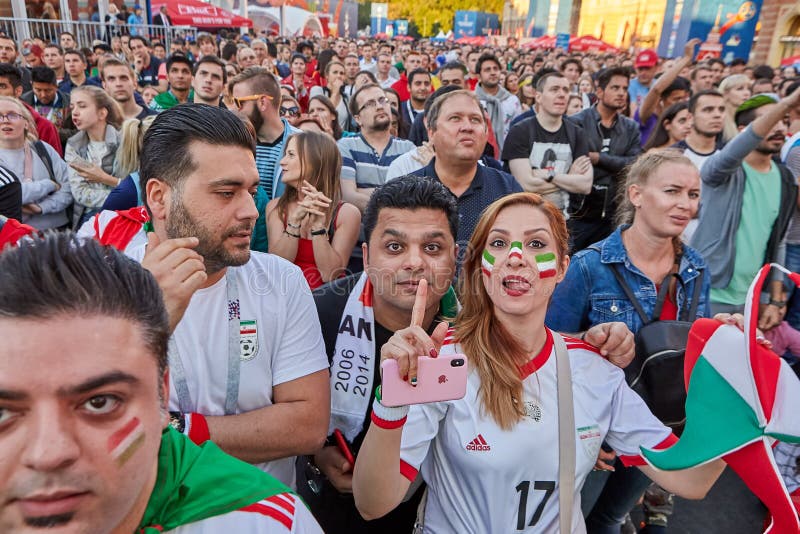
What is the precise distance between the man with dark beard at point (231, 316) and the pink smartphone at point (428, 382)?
612mm

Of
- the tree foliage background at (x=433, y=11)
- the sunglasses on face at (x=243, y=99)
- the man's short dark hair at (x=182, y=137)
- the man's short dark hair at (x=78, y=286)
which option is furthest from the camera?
the tree foliage background at (x=433, y=11)

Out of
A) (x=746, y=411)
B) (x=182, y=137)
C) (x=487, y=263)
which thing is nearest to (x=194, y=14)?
(x=182, y=137)

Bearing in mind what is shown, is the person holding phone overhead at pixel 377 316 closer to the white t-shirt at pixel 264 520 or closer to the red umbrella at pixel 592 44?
the white t-shirt at pixel 264 520

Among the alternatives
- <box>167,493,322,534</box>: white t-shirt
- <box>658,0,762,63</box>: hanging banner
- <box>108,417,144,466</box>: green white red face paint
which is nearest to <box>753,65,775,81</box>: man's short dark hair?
<box>167,493,322,534</box>: white t-shirt

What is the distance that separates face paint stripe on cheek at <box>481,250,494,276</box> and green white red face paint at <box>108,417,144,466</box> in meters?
1.31

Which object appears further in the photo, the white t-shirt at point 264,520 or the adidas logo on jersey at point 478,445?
the adidas logo on jersey at point 478,445

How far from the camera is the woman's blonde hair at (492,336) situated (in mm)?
1718

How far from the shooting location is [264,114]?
15.3 feet

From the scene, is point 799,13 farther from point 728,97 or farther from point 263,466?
point 263,466

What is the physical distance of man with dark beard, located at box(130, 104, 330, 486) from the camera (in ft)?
5.81

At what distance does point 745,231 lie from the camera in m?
3.70

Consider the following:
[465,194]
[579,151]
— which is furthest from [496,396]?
[579,151]

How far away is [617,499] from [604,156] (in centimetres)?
342

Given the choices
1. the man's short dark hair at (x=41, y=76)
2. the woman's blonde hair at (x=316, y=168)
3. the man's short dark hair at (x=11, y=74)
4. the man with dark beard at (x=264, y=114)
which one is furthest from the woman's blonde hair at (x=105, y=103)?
the man's short dark hair at (x=41, y=76)
